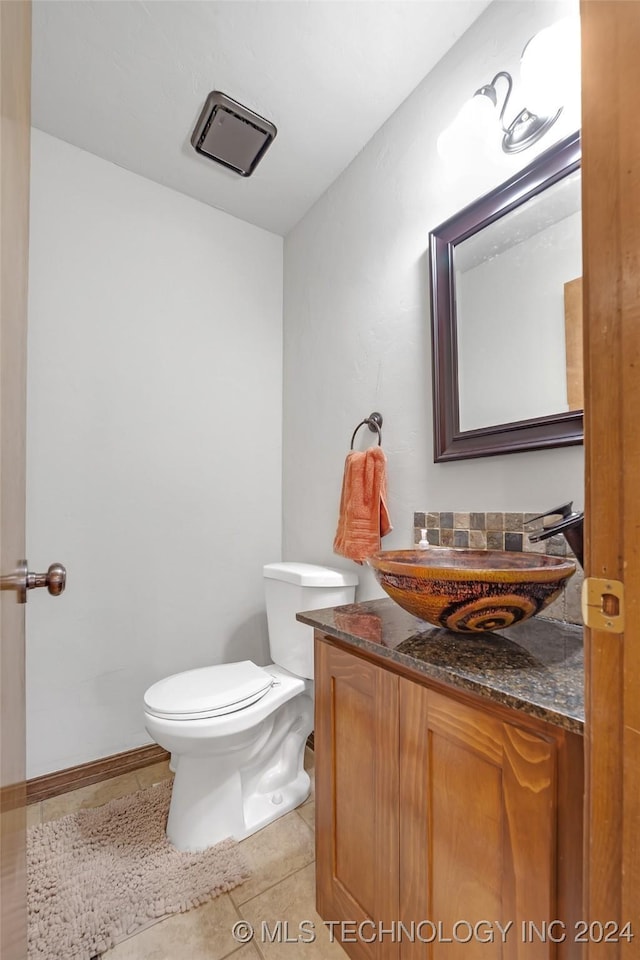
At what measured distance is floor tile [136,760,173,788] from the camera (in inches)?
63.2

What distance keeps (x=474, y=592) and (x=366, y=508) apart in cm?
75

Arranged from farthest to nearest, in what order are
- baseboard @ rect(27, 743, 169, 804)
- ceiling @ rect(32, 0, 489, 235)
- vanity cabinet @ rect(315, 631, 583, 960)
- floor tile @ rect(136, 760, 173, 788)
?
1. floor tile @ rect(136, 760, 173, 788)
2. baseboard @ rect(27, 743, 169, 804)
3. ceiling @ rect(32, 0, 489, 235)
4. vanity cabinet @ rect(315, 631, 583, 960)

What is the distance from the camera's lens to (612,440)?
14.6 inches

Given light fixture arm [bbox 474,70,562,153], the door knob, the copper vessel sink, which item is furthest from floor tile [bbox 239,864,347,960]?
light fixture arm [bbox 474,70,562,153]

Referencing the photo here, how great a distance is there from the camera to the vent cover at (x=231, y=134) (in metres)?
1.46

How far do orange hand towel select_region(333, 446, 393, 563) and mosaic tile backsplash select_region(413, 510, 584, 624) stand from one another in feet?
0.46

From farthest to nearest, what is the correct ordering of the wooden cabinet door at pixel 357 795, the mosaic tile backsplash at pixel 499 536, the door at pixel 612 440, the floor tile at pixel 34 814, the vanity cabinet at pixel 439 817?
the floor tile at pixel 34 814, the mosaic tile backsplash at pixel 499 536, the wooden cabinet door at pixel 357 795, the vanity cabinet at pixel 439 817, the door at pixel 612 440

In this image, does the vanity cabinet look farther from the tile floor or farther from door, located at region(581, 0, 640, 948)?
door, located at region(581, 0, 640, 948)

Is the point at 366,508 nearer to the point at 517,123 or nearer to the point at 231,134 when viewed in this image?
the point at 517,123

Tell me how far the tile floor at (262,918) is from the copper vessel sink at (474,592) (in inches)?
36.9

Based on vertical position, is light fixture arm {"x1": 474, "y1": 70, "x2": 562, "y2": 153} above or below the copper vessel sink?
above

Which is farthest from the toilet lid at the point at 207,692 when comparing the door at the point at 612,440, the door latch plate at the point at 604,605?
the door latch plate at the point at 604,605

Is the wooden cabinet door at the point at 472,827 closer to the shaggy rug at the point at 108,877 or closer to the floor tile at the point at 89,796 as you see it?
the shaggy rug at the point at 108,877

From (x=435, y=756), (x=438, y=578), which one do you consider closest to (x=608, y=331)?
(x=438, y=578)
